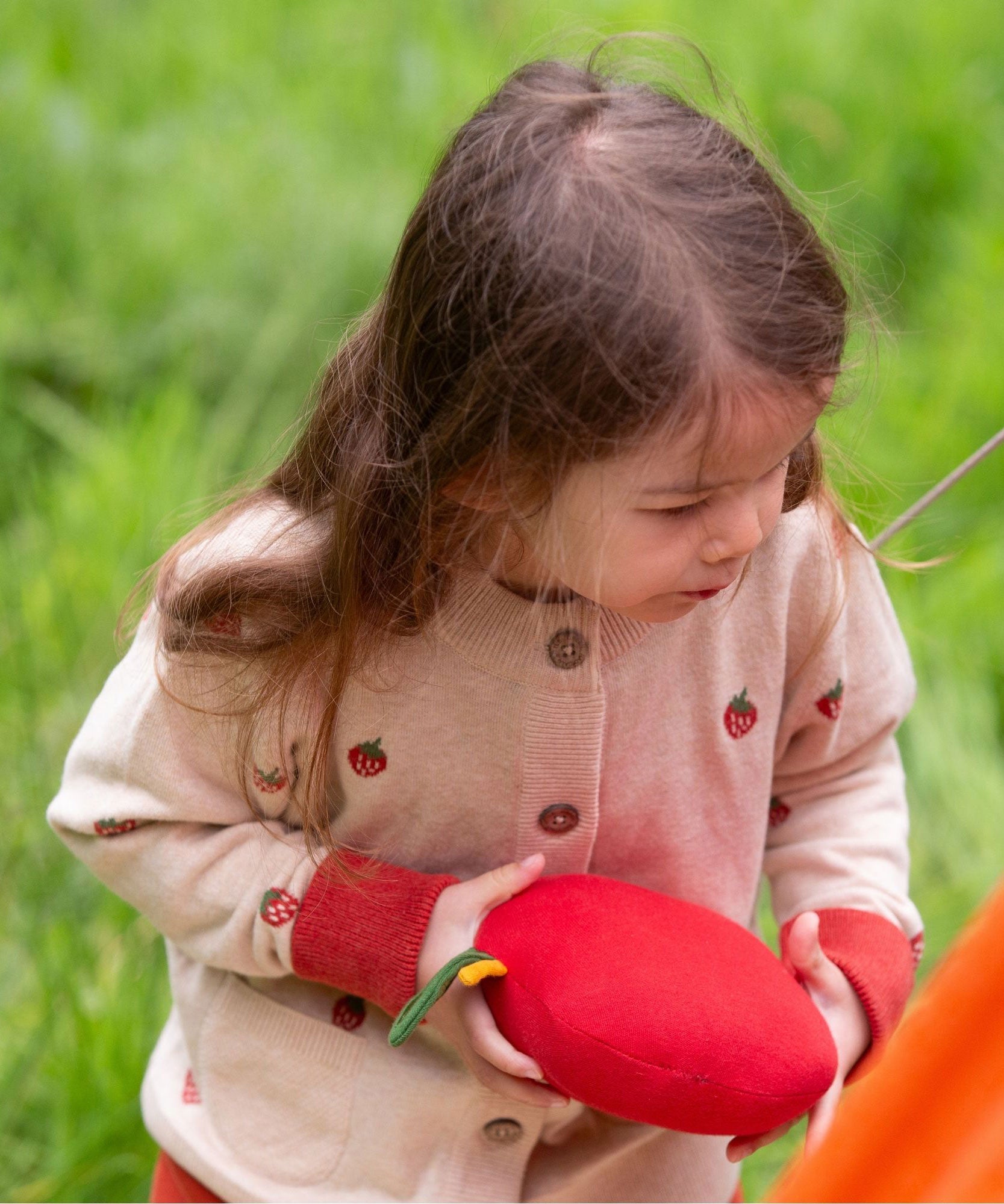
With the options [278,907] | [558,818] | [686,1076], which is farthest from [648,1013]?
[278,907]

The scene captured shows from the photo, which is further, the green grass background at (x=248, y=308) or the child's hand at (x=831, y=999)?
the green grass background at (x=248, y=308)

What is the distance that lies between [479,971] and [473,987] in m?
0.06

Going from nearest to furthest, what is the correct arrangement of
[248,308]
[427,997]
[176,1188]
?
[427,997] → [176,1188] → [248,308]

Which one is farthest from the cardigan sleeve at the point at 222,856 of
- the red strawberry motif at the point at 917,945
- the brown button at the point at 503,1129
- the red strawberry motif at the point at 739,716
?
the red strawberry motif at the point at 917,945

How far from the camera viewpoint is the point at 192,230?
273 centimetres

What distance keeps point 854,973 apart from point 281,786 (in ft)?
1.40

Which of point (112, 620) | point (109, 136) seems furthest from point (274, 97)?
point (112, 620)

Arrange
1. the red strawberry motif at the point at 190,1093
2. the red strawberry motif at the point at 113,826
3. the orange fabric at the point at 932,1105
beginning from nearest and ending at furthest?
the orange fabric at the point at 932,1105 < the red strawberry motif at the point at 113,826 < the red strawberry motif at the point at 190,1093

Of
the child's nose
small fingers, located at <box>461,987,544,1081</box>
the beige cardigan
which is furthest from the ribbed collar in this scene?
small fingers, located at <box>461,987,544,1081</box>

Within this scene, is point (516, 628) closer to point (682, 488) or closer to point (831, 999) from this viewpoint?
point (682, 488)

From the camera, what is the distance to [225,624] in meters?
0.94

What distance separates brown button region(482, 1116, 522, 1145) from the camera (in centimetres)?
102

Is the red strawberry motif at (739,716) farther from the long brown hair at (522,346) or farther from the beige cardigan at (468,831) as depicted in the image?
the long brown hair at (522,346)

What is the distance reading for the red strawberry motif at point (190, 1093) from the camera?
1100mm
